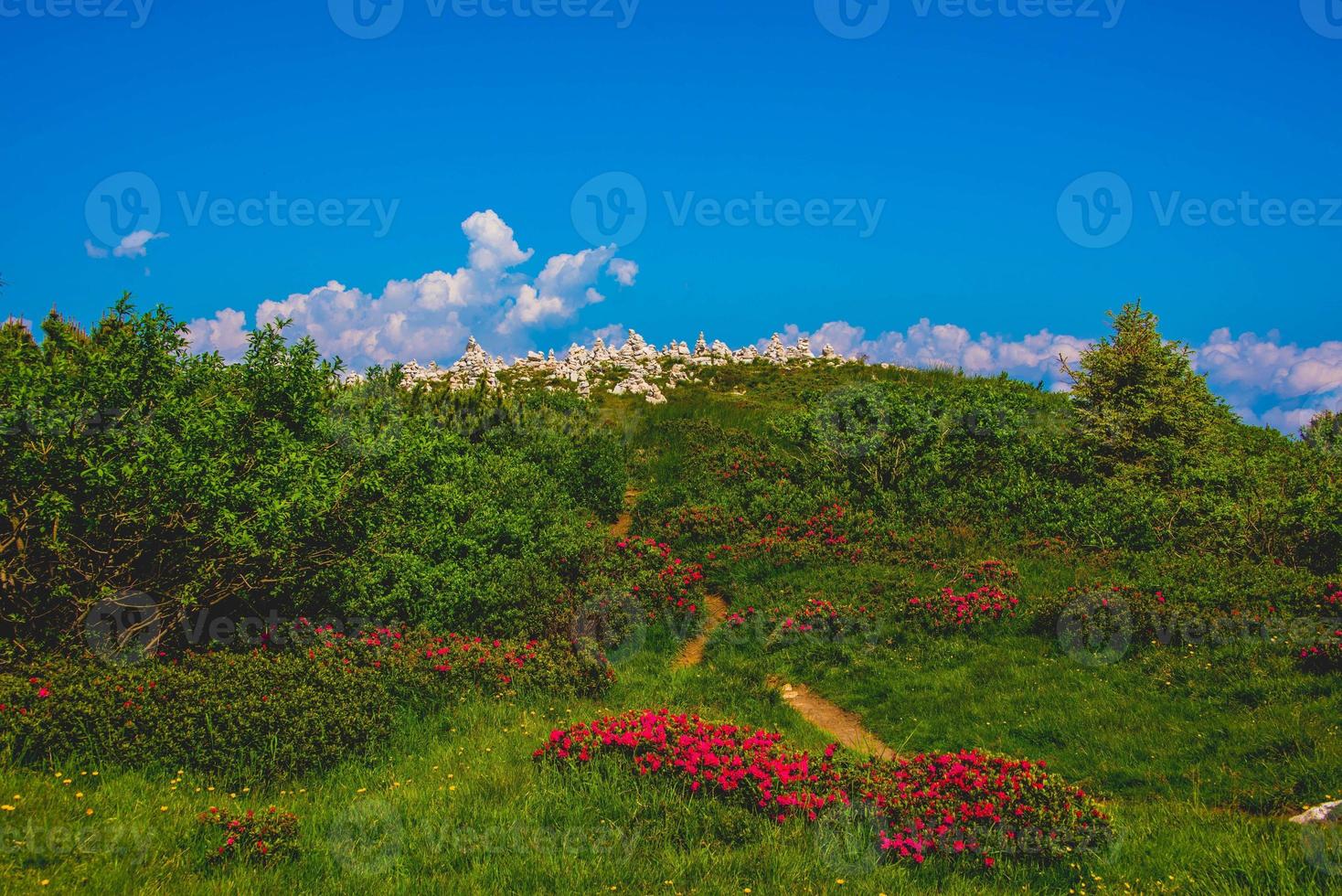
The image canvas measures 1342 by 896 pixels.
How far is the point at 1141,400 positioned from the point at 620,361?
40.9m

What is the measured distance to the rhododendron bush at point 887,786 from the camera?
8.01 metres

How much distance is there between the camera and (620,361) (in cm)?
6009

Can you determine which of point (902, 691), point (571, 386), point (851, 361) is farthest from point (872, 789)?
point (851, 361)

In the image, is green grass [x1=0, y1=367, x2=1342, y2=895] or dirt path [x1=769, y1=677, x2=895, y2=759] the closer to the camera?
green grass [x1=0, y1=367, x2=1342, y2=895]

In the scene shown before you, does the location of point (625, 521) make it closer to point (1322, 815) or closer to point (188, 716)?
point (188, 716)

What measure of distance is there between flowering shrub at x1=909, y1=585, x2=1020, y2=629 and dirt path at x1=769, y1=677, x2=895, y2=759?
3.20 m

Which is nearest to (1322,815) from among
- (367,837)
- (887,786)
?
(887,786)

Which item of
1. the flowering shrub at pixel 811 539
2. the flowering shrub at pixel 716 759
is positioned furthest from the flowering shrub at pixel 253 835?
the flowering shrub at pixel 811 539

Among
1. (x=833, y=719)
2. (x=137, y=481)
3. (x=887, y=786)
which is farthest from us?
(x=833, y=719)

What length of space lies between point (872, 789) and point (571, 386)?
43039 mm

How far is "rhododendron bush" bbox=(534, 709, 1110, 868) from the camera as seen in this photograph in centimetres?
801

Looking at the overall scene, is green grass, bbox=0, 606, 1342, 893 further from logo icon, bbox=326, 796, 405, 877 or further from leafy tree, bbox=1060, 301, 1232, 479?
leafy tree, bbox=1060, 301, 1232, 479

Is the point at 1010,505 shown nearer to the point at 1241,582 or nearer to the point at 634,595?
the point at 1241,582

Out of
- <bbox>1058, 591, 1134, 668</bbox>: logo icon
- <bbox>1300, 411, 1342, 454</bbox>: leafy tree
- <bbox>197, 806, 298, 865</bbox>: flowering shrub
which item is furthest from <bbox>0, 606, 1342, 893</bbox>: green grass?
<bbox>1300, 411, 1342, 454</bbox>: leafy tree
